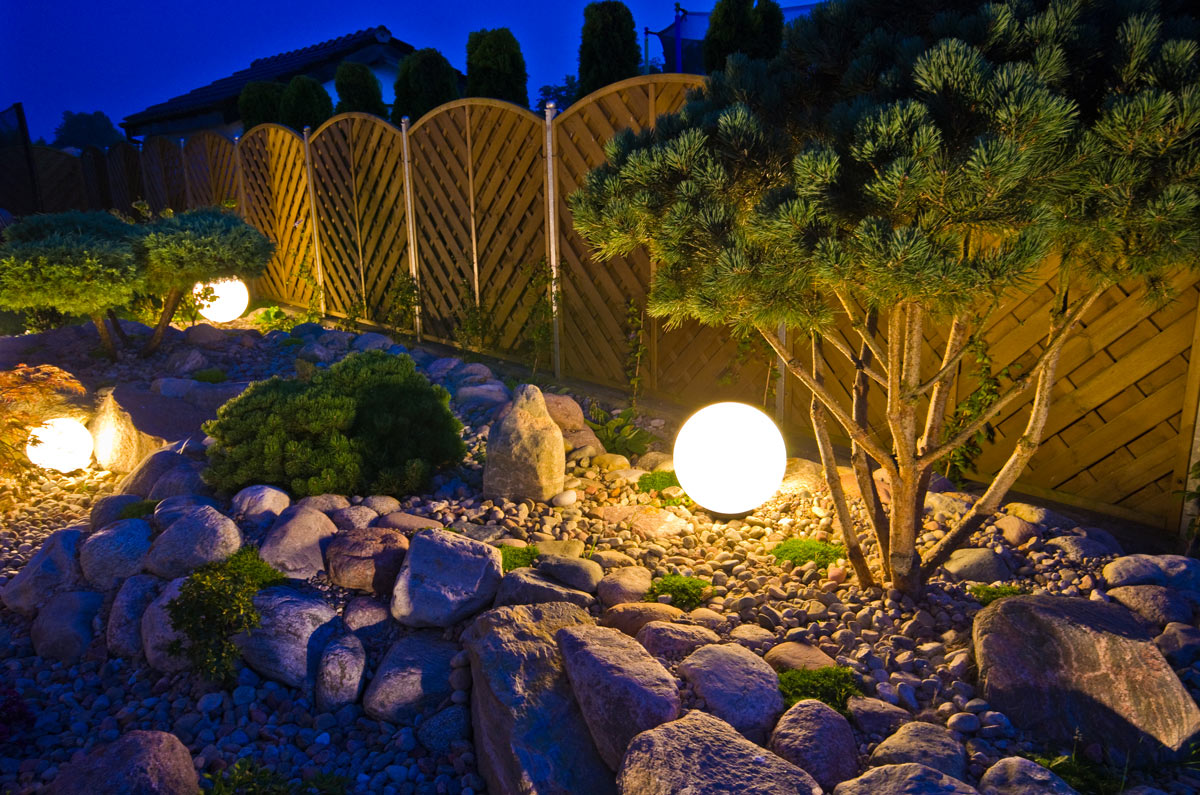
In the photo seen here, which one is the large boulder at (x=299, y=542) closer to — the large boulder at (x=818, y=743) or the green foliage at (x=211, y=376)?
the large boulder at (x=818, y=743)

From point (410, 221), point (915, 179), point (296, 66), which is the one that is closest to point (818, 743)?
point (915, 179)

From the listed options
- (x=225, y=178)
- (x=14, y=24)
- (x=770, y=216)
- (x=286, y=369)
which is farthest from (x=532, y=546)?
(x=14, y=24)

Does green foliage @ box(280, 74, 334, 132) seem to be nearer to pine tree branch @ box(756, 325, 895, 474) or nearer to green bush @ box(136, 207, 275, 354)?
green bush @ box(136, 207, 275, 354)

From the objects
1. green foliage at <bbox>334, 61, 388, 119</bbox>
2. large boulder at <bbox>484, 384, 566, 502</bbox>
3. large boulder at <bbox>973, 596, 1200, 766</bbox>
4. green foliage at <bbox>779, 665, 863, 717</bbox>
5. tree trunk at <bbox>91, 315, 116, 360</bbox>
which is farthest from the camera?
green foliage at <bbox>334, 61, 388, 119</bbox>

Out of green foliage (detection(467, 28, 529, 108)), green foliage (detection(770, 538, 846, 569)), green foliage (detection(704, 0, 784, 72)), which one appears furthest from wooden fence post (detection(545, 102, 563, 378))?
green foliage (detection(770, 538, 846, 569))

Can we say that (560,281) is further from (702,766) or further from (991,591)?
(702,766)

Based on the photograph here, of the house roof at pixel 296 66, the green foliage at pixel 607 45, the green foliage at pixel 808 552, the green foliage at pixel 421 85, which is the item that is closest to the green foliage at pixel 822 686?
the green foliage at pixel 808 552

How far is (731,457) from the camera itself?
3740mm

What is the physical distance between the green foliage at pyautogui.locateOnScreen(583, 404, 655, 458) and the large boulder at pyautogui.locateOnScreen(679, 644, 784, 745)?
2497mm

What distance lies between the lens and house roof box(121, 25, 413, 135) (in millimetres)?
17641

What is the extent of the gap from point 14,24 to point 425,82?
532 ft

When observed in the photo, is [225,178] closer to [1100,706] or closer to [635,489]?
[635,489]

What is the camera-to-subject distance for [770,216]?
232 centimetres

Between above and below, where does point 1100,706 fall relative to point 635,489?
below
